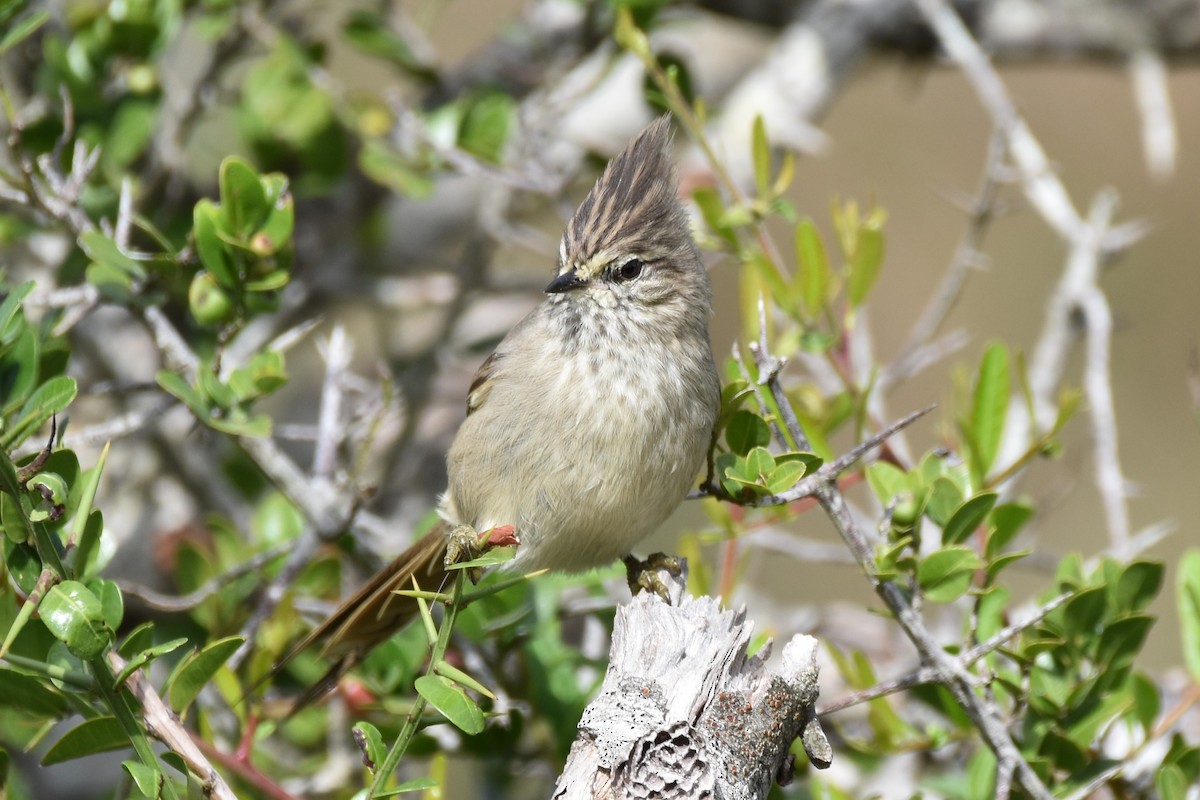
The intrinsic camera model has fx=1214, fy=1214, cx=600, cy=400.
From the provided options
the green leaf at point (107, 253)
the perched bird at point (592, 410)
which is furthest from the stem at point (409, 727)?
the green leaf at point (107, 253)

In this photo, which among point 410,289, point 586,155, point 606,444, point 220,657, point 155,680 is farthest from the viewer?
point 410,289

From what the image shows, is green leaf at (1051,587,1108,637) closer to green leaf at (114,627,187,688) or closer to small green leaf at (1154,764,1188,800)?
small green leaf at (1154,764,1188,800)

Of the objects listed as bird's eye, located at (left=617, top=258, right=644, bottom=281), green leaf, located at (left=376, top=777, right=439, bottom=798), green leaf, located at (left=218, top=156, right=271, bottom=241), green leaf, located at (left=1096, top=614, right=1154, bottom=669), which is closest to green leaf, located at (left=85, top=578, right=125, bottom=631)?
green leaf, located at (left=376, top=777, right=439, bottom=798)

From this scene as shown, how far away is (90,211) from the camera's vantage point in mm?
3359

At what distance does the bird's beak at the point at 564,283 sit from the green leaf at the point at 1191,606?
1685mm

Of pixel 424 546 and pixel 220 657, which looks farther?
pixel 424 546

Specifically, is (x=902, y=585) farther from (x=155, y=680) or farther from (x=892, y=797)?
(x=155, y=680)

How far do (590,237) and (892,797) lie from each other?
193 cm

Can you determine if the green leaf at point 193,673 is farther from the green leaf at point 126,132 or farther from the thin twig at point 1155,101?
the thin twig at point 1155,101

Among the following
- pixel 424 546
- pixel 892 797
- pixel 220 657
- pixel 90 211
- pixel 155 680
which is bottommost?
pixel 892 797

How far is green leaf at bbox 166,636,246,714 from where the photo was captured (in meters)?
2.36

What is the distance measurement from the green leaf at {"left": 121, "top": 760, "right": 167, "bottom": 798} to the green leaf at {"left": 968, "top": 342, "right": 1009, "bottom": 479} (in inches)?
75.3

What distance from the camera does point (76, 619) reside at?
2006 mm

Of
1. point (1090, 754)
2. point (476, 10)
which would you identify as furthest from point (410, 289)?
point (476, 10)
